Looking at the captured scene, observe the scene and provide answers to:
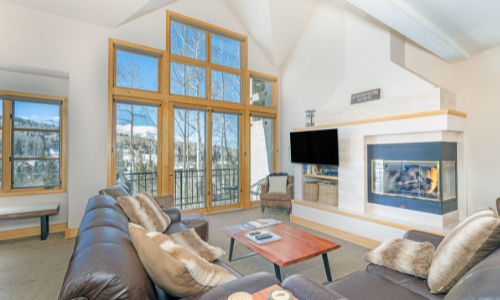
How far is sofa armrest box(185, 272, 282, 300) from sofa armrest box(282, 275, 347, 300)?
0.31 feet

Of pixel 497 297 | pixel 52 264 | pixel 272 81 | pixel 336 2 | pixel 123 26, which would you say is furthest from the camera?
A: pixel 272 81

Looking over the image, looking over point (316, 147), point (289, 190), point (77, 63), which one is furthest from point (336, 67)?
point (77, 63)

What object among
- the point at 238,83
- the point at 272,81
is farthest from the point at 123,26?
the point at 272,81

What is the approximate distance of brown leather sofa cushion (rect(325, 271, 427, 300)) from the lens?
4.69ft

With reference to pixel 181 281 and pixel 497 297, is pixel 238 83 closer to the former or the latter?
pixel 181 281

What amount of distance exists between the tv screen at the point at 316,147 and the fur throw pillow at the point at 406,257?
85.5 inches

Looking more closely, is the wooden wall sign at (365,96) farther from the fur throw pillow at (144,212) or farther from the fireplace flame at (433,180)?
the fur throw pillow at (144,212)

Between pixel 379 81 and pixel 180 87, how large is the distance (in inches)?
137

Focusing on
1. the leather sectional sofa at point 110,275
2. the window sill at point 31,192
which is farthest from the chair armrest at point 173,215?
the window sill at point 31,192

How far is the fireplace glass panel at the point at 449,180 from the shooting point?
3.12 meters

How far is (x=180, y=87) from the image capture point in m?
4.86

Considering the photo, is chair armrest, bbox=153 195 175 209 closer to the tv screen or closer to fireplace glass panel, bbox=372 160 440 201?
the tv screen

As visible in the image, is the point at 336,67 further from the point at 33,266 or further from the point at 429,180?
the point at 33,266

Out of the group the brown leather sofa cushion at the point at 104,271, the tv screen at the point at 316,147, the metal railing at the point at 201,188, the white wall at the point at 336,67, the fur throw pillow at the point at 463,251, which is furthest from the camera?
the metal railing at the point at 201,188
